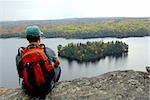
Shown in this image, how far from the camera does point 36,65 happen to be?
297 cm

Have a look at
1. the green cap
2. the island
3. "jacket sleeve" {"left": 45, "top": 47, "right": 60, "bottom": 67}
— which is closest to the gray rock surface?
"jacket sleeve" {"left": 45, "top": 47, "right": 60, "bottom": 67}

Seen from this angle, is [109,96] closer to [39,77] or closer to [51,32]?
[39,77]

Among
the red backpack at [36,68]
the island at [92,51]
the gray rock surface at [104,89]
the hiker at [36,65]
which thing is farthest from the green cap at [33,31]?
the island at [92,51]

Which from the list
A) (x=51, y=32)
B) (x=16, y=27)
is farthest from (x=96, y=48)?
(x=16, y=27)

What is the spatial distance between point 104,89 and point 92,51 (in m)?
50.4

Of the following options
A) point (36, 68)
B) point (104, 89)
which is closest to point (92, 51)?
point (104, 89)

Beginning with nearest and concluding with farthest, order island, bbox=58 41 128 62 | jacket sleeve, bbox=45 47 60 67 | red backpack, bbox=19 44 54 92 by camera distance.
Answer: red backpack, bbox=19 44 54 92
jacket sleeve, bbox=45 47 60 67
island, bbox=58 41 128 62

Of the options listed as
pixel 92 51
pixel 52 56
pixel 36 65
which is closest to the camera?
pixel 36 65

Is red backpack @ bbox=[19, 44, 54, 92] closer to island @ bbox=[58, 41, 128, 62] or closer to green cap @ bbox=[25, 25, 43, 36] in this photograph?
green cap @ bbox=[25, 25, 43, 36]

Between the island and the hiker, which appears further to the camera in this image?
the island

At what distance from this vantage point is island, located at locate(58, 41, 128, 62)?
51.5m

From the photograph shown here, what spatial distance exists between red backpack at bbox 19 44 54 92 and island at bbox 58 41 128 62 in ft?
155

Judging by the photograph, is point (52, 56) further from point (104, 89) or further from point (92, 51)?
point (92, 51)

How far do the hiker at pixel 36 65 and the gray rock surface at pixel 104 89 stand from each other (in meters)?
0.16
